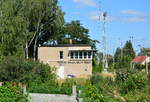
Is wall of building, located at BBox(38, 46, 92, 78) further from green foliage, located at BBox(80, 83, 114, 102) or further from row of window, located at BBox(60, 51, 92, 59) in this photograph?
green foliage, located at BBox(80, 83, 114, 102)

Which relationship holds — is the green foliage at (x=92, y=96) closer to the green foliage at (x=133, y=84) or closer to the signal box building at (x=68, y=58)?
the green foliage at (x=133, y=84)

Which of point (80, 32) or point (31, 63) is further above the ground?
point (80, 32)

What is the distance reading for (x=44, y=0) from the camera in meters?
63.8

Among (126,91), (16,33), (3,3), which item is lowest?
(126,91)

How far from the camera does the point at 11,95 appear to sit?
1992 cm

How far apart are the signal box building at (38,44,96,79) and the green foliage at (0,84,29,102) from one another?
51929 millimetres

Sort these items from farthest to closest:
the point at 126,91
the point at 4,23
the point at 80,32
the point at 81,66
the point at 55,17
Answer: the point at 80,32 < the point at 81,66 < the point at 55,17 < the point at 4,23 < the point at 126,91

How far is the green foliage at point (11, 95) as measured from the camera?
64.1ft

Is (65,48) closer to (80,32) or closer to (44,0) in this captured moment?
(44,0)

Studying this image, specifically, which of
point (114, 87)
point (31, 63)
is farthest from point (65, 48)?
point (114, 87)

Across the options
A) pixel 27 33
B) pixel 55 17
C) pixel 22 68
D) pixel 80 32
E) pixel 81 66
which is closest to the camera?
pixel 22 68

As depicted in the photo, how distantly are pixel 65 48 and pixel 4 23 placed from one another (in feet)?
60.4

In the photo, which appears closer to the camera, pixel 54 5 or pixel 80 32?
pixel 54 5

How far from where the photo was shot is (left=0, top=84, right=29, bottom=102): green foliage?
19.5m
